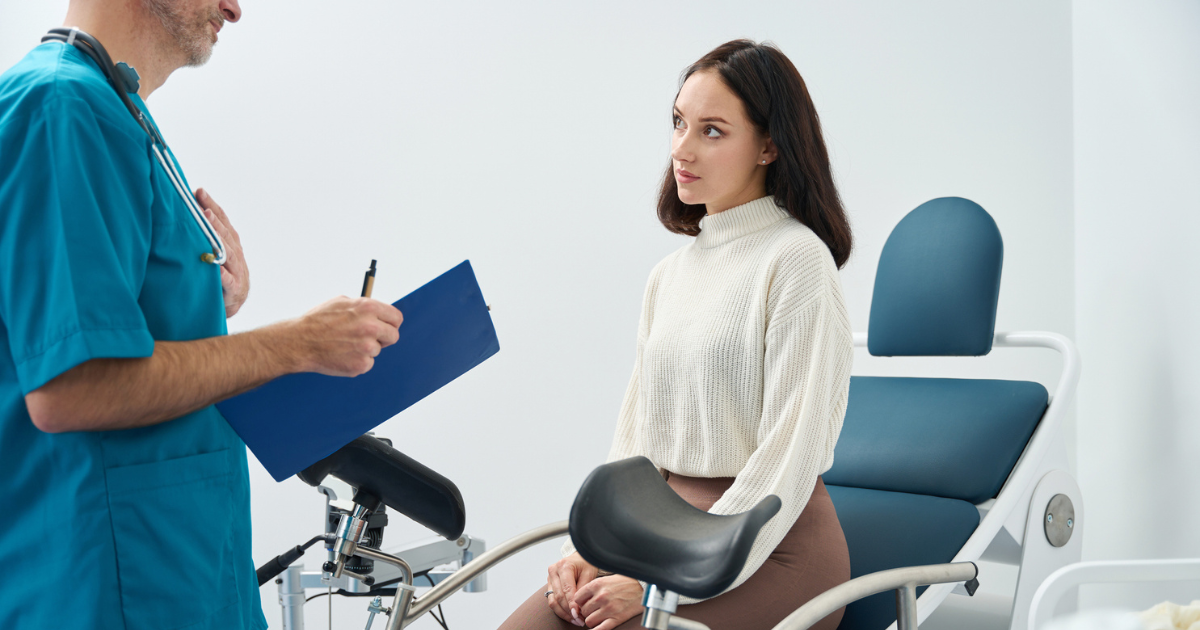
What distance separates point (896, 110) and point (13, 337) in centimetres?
203

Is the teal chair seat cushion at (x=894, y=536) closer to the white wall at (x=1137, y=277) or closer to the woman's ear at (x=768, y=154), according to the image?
the white wall at (x=1137, y=277)

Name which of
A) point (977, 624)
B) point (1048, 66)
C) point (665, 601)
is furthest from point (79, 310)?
point (1048, 66)

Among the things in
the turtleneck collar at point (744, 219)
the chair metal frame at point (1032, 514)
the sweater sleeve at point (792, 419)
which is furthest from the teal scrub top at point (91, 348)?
the chair metal frame at point (1032, 514)

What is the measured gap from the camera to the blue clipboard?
3.33 feet

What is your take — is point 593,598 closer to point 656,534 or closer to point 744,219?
point 656,534

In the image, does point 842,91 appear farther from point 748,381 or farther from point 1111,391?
point 748,381

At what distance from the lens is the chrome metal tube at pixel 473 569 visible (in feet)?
4.25

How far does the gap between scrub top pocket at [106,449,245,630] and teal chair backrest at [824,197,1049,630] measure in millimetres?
1010

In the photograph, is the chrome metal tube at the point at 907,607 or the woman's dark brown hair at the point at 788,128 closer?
the chrome metal tube at the point at 907,607

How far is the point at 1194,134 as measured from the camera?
4.67ft

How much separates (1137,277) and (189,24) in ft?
5.82

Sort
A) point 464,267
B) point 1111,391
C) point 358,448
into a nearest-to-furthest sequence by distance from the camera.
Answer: point 464,267, point 358,448, point 1111,391

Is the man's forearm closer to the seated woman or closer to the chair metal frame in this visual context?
the seated woman

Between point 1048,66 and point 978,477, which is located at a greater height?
point 1048,66
